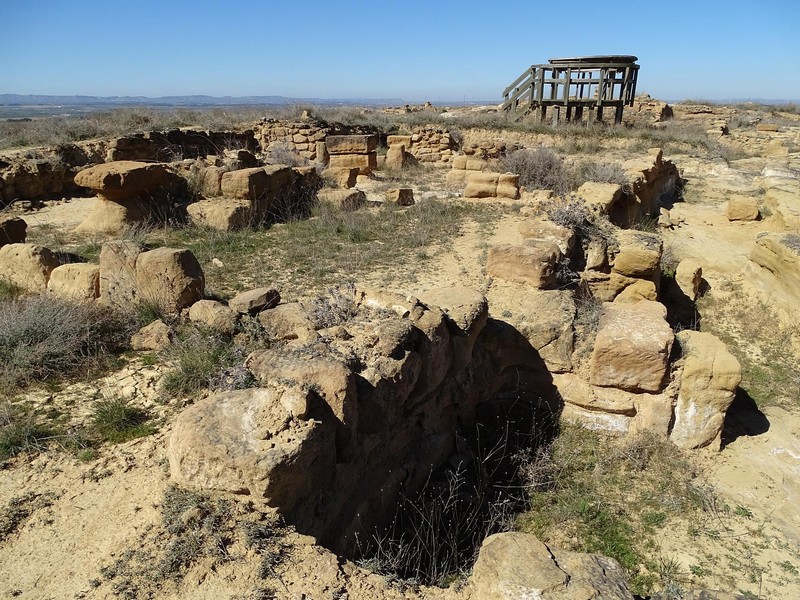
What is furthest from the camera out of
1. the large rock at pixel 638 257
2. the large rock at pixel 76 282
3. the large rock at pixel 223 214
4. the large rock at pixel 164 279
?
the large rock at pixel 223 214

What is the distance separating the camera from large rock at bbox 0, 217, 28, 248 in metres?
7.23

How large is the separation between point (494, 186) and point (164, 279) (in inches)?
303

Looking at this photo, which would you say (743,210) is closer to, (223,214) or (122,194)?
(223,214)

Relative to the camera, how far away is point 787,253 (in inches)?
296

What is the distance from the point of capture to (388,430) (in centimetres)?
374

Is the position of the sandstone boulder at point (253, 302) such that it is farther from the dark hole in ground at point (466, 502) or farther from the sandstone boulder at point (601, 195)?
the sandstone boulder at point (601, 195)

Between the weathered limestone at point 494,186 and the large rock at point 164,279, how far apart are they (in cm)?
727

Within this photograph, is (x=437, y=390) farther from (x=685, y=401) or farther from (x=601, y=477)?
(x=685, y=401)

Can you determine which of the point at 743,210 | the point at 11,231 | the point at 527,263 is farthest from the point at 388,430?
the point at 743,210

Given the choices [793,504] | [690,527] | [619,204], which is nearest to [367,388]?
[690,527]

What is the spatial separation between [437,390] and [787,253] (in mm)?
6359

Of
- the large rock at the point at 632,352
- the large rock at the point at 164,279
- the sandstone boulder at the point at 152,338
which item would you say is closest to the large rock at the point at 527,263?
the large rock at the point at 632,352

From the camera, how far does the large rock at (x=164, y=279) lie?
16.6 ft

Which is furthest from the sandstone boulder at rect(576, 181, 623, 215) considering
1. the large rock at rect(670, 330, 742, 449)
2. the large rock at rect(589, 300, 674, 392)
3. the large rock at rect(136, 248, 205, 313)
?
the large rock at rect(136, 248, 205, 313)
